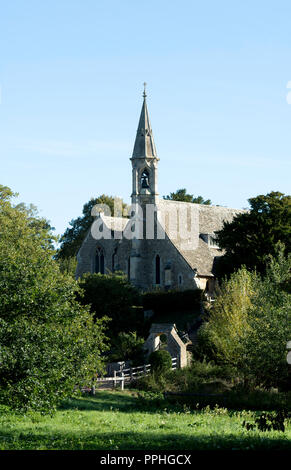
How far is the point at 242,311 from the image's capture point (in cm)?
4081

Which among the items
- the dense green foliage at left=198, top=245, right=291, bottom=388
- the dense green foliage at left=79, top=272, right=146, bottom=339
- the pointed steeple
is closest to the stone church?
the pointed steeple

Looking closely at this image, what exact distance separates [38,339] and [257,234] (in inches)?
1203

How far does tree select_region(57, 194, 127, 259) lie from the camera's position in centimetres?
8012

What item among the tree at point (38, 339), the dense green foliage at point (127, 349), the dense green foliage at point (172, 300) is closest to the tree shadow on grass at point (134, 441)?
the tree at point (38, 339)

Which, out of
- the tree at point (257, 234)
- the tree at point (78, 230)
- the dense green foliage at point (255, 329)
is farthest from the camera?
the tree at point (78, 230)

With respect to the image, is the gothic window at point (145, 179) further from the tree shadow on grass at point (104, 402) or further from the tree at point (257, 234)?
the tree shadow on grass at point (104, 402)

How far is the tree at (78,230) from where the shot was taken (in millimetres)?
80125

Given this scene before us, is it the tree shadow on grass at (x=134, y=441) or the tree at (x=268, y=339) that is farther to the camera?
the tree at (x=268, y=339)

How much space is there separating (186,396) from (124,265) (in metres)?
33.4

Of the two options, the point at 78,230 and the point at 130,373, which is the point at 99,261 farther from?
the point at 130,373

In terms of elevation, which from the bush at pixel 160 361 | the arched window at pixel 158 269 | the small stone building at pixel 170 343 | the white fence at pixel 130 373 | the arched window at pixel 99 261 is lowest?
the white fence at pixel 130 373

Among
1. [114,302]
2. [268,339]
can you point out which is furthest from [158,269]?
[268,339]

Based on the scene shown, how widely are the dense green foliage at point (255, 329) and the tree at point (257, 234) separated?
801cm
